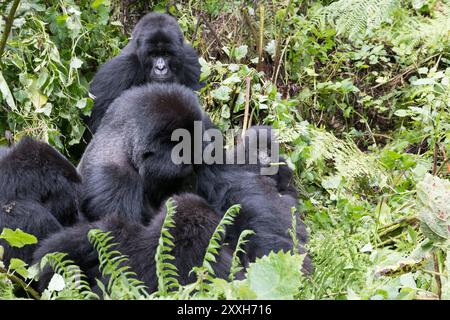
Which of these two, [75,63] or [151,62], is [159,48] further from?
[75,63]

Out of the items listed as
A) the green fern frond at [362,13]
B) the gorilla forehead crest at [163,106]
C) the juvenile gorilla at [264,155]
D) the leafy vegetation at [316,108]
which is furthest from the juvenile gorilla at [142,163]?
the green fern frond at [362,13]

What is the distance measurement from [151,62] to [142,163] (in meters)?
2.32

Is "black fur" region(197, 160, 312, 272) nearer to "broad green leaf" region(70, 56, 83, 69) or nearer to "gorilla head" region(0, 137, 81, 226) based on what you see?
"gorilla head" region(0, 137, 81, 226)

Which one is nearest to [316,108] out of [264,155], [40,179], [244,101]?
[244,101]

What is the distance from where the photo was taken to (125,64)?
6.39 meters

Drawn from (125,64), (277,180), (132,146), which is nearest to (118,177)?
(132,146)

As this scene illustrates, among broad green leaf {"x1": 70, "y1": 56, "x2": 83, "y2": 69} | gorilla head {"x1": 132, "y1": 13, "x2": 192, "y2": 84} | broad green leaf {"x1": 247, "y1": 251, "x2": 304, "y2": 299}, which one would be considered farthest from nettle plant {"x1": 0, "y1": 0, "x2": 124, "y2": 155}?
broad green leaf {"x1": 247, "y1": 251, "x2": 304, "y2": 299}

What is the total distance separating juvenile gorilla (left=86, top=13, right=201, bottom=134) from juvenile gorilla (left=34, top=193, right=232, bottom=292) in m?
2.80

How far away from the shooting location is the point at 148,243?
3406 mm

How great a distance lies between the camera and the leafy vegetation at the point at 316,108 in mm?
3207

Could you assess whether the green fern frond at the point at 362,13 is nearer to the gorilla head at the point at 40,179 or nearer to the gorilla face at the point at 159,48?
the gorilla face at the point at 159,48
